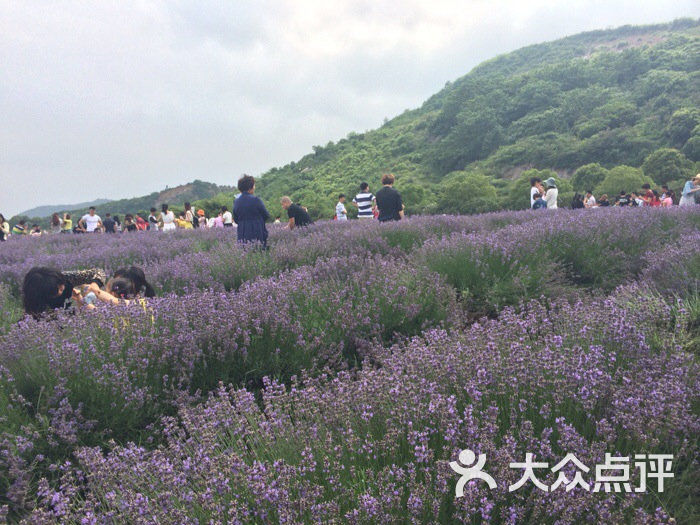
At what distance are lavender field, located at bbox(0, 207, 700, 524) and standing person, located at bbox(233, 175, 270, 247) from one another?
2254mm

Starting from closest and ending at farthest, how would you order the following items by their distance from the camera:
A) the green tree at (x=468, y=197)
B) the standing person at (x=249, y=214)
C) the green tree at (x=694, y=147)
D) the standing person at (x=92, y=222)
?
the standing person at (x=249, y=214) < the standing person at (x=92, y=222) < the green tree at (x=468, y=197) < the green tree at (x=694, y=147)

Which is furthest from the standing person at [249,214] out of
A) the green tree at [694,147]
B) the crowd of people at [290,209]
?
the green tree at [694,147]

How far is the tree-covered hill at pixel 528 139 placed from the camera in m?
39.0

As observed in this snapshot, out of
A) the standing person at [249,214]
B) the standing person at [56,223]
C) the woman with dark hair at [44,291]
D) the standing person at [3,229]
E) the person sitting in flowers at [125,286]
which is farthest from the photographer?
the standing person at [56,223]

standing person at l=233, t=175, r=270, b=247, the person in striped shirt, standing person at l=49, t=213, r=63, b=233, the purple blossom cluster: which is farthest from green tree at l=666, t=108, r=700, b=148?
the purple blossom cluster

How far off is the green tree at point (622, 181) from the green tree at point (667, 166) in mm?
4018

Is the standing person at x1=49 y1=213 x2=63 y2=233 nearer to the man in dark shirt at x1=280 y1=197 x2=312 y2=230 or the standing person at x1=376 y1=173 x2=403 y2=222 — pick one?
the man in dark shirt at x1=280 y1=197 x2=312 y2=230

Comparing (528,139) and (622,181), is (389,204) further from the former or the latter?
(528,139)

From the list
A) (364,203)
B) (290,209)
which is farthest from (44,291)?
(364,203)

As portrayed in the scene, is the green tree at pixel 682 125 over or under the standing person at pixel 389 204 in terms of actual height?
over

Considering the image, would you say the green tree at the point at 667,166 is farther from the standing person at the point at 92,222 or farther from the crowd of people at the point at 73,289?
the crowd of people at the point at 73,289

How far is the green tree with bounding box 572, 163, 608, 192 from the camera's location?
123 ft

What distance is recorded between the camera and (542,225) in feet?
19.3

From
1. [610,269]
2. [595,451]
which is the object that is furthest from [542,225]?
[595,451]
